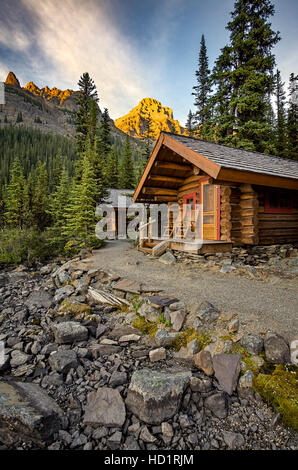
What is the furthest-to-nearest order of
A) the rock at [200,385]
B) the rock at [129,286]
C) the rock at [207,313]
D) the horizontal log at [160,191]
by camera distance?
the horizontal log at [160,191] → the rock at [129,286] → the rock at [207,313] → the rock at [200,385]

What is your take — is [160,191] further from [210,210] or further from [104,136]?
[104,136]

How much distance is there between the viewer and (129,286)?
5348mm

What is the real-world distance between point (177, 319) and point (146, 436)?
1726 millimetres

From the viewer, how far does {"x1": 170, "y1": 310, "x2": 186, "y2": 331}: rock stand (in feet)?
11.5

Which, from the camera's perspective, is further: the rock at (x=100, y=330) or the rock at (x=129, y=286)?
the rock at (x=129, y=286)

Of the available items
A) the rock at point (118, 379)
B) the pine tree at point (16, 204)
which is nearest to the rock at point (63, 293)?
the rock at point (118, 379)

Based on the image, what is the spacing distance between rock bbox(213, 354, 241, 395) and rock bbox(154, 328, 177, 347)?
2.65ft

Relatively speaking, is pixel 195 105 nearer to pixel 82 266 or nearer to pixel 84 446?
pixel 82 266

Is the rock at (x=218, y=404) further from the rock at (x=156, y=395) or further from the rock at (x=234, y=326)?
the rock at (x=234, y=326)

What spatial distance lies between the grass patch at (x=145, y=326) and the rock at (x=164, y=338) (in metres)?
0.15

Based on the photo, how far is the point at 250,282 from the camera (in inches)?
201

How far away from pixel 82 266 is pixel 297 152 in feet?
83.5

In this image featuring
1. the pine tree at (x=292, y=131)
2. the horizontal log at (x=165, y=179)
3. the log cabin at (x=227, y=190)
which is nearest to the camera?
the log cabin at (x=227, y=190)

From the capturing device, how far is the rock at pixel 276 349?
2508 mm
